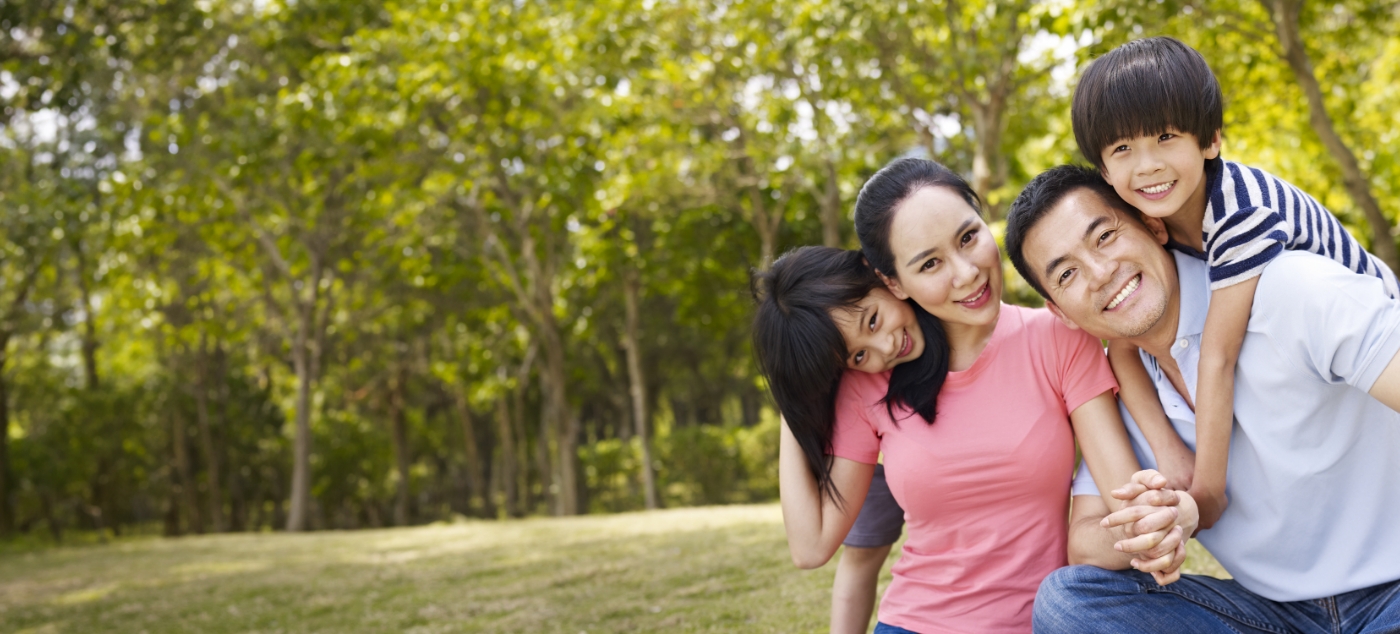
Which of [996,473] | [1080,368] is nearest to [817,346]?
[996,473]

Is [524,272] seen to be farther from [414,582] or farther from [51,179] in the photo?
[414,582]

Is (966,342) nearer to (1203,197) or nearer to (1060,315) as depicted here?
(1060,315)

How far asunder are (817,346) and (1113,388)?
81 centimetres

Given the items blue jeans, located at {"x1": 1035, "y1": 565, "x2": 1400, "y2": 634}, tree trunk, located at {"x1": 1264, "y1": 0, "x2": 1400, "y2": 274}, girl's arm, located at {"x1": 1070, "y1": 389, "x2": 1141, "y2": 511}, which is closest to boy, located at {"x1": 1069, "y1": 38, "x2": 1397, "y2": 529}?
girl's arm, located at {"x1": 1070, "y1": 389, "x2": 1141, "y2": 511}

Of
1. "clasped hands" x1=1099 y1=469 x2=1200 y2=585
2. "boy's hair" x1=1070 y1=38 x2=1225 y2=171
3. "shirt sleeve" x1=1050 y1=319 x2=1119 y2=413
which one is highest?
"boy's hair" x1=1070 y1=38 x2=1225 y2=171

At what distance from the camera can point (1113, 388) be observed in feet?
9.25

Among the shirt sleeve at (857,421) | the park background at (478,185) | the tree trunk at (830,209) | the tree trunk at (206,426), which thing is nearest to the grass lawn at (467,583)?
the park background at (478,185)

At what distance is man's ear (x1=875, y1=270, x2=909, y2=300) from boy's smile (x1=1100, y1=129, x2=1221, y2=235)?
677 millimetres

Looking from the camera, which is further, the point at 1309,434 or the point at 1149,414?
the point at 1149,414

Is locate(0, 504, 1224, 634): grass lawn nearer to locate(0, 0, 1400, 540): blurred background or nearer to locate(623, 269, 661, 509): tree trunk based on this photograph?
locate(0, 0, 1400, 540): blurred background

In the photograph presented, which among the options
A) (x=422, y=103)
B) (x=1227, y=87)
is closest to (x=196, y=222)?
(x=422, y=103)

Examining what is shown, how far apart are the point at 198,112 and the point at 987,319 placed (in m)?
15.8

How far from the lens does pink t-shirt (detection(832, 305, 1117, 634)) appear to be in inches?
114

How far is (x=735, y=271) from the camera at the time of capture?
58.7 feet
